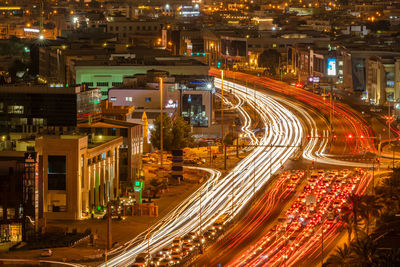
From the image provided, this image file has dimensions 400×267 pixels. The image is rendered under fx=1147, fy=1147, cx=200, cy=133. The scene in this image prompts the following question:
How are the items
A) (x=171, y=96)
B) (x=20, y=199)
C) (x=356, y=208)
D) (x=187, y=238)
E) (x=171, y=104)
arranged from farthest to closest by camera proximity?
(x=171, y=96) < (x=171, y=104) < (x=20, y=199) < (x=187, y=238) < (x=356, y=208)

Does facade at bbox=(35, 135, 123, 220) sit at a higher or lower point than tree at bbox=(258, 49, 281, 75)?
lower

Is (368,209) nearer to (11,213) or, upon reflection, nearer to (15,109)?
(11,213)

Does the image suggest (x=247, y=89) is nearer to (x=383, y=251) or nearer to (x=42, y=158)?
(x=42, y=158)

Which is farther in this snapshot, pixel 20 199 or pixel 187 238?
pixel 20 199

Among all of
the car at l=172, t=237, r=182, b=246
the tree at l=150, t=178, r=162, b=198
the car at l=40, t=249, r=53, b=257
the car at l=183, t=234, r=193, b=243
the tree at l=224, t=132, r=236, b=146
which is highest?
the tree at l=224, t=132, r=236, b=146

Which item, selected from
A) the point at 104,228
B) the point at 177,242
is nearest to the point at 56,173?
the point at 104,228

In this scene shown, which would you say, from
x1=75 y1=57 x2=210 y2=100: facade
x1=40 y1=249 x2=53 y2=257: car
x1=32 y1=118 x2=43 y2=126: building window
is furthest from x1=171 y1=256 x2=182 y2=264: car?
x1=75 y1=57 x2=210 y2=100: facade

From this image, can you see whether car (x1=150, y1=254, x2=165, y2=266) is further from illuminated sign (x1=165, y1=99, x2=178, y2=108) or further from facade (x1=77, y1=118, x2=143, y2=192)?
illuminated sign (x1=165, y1=99, x2=178, y2=108)

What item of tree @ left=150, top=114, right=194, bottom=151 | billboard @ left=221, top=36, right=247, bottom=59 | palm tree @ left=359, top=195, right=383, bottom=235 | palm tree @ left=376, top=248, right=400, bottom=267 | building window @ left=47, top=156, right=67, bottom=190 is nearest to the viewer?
palm tree @ left=376, top=248, right=400, bottom=267
